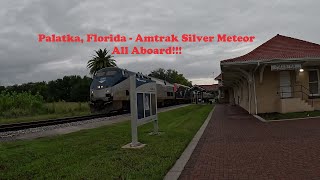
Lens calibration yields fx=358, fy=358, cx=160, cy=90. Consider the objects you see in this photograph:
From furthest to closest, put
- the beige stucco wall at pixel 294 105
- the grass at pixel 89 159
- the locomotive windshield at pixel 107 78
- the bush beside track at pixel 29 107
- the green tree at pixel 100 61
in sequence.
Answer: the green tree at pixel 100 61 < the bush beside track at pixel 29 107 < the locomotive windshield at pixel 107 78 < the beige stucco wall at pixel 294 105 < the grass at pixel 89 159

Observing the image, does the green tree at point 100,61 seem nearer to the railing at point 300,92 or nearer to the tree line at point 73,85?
the tree line at point 73,85

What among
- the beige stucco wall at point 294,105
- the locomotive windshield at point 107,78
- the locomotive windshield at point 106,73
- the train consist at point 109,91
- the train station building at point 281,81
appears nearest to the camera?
the beige stucco wall at point 294,105

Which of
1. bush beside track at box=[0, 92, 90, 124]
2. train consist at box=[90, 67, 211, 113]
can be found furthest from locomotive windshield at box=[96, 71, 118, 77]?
bush beside track at box=[0, 92, 90, 124]

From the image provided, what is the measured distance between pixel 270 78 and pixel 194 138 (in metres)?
12.6

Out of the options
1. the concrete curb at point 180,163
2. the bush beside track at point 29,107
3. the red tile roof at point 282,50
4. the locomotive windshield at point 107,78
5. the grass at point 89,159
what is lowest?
the concrete curb at point 180,163

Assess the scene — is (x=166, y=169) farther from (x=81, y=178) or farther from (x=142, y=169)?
(x=81, y=178)

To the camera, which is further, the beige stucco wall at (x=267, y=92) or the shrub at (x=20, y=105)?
the shrub at (x=20, y=105)

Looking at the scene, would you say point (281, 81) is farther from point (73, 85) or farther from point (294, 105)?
point (73, 85)

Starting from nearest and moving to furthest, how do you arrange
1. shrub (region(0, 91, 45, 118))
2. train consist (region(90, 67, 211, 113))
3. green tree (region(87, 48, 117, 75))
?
1. train consist (region(90, 67, 211, 113))
2. shrub (region(0, 91, 45, 118))
3. green tree (region(87, 48, 117, 75))

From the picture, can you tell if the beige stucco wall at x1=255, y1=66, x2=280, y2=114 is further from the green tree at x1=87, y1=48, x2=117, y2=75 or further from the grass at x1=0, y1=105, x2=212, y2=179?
the green tree at x1=87, y1=48, x2=117, y2=75

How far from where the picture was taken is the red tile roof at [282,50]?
21.5 meters

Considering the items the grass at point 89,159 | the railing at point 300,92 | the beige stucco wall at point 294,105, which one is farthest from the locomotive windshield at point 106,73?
the grass at point 89,159

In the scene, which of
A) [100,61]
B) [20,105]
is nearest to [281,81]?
[20,105]

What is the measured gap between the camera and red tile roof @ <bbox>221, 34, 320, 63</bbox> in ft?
70.6
